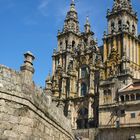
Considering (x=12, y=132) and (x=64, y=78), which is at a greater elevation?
(x=64, y=78)

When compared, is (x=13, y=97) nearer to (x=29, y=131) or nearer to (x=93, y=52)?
(x=29, y=131)

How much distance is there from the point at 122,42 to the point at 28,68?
4678 cm

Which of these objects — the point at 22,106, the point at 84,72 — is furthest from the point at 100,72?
the point at 22,106

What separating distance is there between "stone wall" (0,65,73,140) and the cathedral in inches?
1278

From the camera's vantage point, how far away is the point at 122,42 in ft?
192

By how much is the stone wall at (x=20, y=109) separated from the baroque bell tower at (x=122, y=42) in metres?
40.4

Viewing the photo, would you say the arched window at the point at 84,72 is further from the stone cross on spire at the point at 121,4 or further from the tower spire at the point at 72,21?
the stone cross on spire at the point at 121,4

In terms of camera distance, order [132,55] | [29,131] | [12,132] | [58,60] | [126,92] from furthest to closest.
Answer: [58,60] → [132,55] → [126,92] → [29,131] → [12,132]

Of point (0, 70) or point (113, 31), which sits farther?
point (113, 31)

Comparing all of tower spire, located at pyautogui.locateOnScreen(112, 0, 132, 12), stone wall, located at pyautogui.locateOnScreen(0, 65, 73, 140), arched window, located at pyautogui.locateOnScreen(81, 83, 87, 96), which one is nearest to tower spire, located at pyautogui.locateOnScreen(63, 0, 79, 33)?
tower spire, located at pyautogui.locateOnScreen(112, 0, 132, 12)

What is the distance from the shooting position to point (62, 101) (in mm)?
60562

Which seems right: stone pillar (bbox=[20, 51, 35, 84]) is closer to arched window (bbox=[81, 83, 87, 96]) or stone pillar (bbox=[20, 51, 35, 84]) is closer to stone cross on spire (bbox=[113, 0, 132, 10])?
arched window (bbox=[81, 83, 87, 96])

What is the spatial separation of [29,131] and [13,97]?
5.17 feet

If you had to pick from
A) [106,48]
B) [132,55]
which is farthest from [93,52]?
[132,55]
